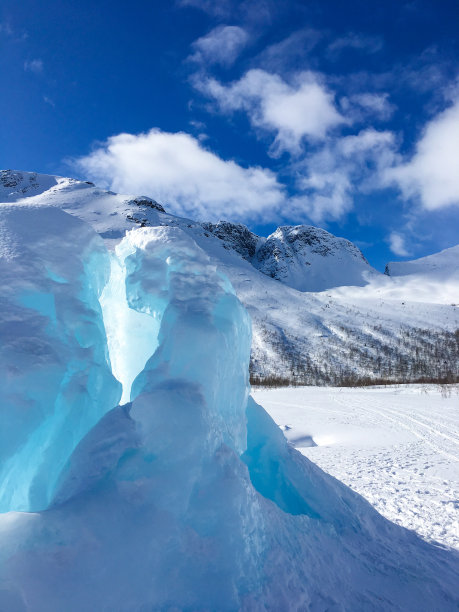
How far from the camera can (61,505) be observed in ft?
9.36

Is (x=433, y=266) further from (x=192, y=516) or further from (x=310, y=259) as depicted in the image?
(x=192, y=516)

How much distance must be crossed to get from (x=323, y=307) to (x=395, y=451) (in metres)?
72.4

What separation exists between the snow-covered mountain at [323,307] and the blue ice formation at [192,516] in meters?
10.6

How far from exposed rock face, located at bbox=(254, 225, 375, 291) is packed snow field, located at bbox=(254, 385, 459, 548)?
384 feet

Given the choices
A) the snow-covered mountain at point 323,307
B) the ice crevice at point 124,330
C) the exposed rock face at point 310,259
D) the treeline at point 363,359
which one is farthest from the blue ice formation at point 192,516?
the exposed rock face at point 310,259

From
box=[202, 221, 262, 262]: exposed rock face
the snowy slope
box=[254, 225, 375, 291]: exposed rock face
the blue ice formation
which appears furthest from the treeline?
box=[202, 221, 262, 262]: exposed rock face

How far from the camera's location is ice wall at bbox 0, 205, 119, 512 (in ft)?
10.7

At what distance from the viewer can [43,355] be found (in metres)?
3.50

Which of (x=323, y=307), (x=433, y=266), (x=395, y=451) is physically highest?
(x=433, y=266)

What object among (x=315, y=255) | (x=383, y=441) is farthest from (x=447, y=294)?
(x=383, y=441)

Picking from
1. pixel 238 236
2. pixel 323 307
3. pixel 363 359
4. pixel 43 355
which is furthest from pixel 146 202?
pixel 43 355

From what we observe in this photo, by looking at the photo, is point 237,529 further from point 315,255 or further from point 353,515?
point 315,255

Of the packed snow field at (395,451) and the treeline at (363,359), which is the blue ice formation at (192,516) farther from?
the treeline at (363,359)

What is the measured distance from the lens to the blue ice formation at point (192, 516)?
2.55m
